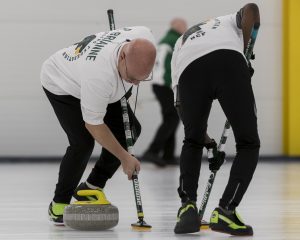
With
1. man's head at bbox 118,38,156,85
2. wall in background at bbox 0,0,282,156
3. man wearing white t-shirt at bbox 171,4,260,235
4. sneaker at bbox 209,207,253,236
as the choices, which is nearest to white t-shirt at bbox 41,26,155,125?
man's head at bbox 118,38,156,85

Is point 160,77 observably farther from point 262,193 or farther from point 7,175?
point 262,193

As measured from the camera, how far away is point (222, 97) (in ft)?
14.0

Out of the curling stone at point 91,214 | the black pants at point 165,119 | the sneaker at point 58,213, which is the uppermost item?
the curling stone at point 91,214

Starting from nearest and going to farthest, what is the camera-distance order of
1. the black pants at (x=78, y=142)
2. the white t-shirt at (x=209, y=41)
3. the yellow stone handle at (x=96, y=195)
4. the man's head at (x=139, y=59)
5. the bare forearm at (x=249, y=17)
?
the man's head at (x=139, y=59) → the bare forearm at (x=249, y=17) → the white t-shirt at (x=209, y=41) → the yellow stone handle at (x=96, y=195) → the black pants at (x=78, y=142)

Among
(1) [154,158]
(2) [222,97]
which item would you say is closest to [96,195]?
(2) [222,97]

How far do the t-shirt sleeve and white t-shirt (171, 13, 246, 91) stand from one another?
385mm

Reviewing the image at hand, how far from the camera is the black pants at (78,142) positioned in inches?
189

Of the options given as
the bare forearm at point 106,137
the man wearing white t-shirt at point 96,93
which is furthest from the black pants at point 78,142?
the bare forearm at point 106,137

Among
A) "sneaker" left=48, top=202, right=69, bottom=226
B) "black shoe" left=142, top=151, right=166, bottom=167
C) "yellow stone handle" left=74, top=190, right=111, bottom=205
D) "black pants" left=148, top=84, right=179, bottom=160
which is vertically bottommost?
"black shoe" left=142, top=151, right=166, bottom=167

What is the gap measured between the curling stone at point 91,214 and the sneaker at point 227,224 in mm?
578

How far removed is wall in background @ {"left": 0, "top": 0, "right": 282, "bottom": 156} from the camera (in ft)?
34.4

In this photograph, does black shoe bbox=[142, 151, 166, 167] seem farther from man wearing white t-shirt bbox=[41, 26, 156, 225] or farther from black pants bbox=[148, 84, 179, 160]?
man wearing white t-shirt bbox=[41, 26, 156, 225]

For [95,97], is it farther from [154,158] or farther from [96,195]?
[154,158]

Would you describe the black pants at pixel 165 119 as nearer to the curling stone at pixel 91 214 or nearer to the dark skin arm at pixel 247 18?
the curling stone at pixel 91 214
